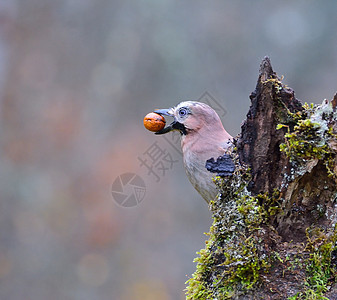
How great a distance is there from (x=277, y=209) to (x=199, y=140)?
1562 millimetres

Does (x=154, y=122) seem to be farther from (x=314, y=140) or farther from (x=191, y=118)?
(x=314, y=140)

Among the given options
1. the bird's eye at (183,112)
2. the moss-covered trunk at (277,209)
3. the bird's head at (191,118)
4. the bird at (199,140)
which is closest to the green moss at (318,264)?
the moss-covered trunk at (277,209)

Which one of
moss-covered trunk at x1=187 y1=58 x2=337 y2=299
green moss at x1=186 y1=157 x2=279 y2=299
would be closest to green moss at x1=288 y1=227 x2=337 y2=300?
moss-covered trunk at x1=187 y1=58 x2=337 y2=299

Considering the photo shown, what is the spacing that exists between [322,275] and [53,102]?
718cm

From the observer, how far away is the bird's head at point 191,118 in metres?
3.68

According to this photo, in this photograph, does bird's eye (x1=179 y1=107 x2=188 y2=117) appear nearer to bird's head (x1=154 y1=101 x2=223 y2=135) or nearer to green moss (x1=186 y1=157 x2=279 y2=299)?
bird's head (x1=154 y1=101 x2=223 y2=135)

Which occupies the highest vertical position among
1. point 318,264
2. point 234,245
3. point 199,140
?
point 199,140

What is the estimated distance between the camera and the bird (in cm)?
343

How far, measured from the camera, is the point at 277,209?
6.82 ft

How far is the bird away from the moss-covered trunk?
1.19 meters

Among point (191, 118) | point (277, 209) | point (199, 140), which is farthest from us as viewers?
point (191, 118)

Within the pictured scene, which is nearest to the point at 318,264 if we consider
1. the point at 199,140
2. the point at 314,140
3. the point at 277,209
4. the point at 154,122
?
the point at 277,209

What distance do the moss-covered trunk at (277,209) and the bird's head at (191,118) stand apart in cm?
146

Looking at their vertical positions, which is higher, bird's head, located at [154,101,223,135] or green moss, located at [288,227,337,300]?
bird's head, located at [154,101,223,135]
